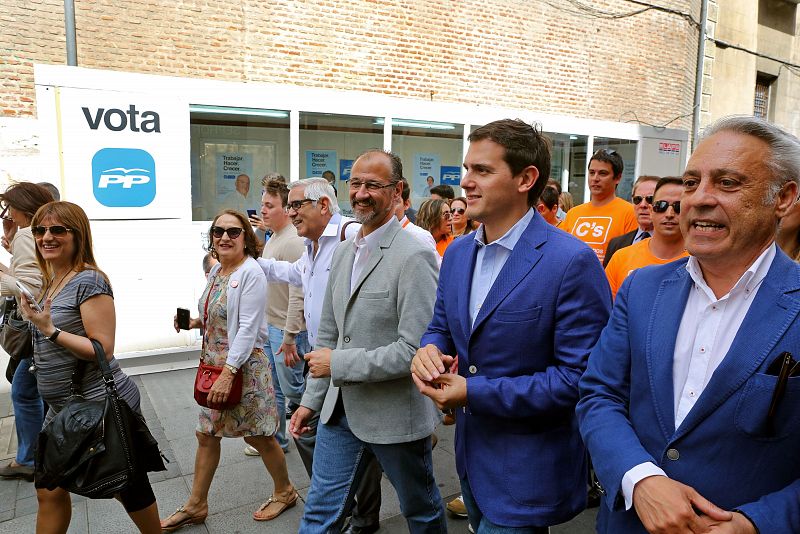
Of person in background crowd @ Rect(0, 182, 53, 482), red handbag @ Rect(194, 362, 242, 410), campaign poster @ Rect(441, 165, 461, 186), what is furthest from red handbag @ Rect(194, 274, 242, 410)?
campaign poster @ Rect(441, 165, 461, 186)

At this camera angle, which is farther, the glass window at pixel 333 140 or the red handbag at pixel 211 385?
the glass window at pixel 333 140

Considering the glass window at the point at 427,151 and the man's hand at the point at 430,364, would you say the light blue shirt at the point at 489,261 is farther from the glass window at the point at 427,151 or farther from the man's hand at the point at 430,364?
the glass window at the point at 427,151

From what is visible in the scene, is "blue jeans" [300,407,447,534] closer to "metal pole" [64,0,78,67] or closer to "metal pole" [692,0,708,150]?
"metal pole" [64,0,78,67]

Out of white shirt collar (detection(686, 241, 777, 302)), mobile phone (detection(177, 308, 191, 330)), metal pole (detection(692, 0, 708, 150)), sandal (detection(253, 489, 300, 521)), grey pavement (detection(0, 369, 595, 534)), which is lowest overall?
grey pavement (detection(0, 369, 595, 534))

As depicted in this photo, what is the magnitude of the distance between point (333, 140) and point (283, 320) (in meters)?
4.84

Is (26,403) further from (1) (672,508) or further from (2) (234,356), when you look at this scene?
(1) (672,508)

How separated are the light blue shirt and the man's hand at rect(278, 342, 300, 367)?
235 cm

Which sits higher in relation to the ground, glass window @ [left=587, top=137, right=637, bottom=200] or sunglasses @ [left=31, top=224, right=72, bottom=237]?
glass window @ [left=587, top=137, right=637, bottom=200]

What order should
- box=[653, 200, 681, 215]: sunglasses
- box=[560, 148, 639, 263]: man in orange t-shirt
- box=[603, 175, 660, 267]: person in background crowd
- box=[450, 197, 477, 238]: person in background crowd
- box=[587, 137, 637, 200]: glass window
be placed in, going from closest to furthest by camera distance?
box=[653, 200, 681, 215]: sunglasses < box=[603, 175, 660, 267]: person in background crowd < box=[560, 148, 639, 263]: man in orange t-shirt < box=[450, 197, 477, 238]: person in background crowd < box=[587, 137, 637, 200]: glass window

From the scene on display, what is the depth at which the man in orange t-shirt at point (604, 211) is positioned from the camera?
493 cm

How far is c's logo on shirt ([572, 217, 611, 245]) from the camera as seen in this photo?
4949 millimetres

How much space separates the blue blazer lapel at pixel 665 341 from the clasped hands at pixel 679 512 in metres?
0.15

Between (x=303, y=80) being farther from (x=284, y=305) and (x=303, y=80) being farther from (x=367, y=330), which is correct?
(x=367, y=330)

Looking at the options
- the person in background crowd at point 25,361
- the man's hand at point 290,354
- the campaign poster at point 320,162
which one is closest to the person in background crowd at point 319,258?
the man's hand at point 290,354
